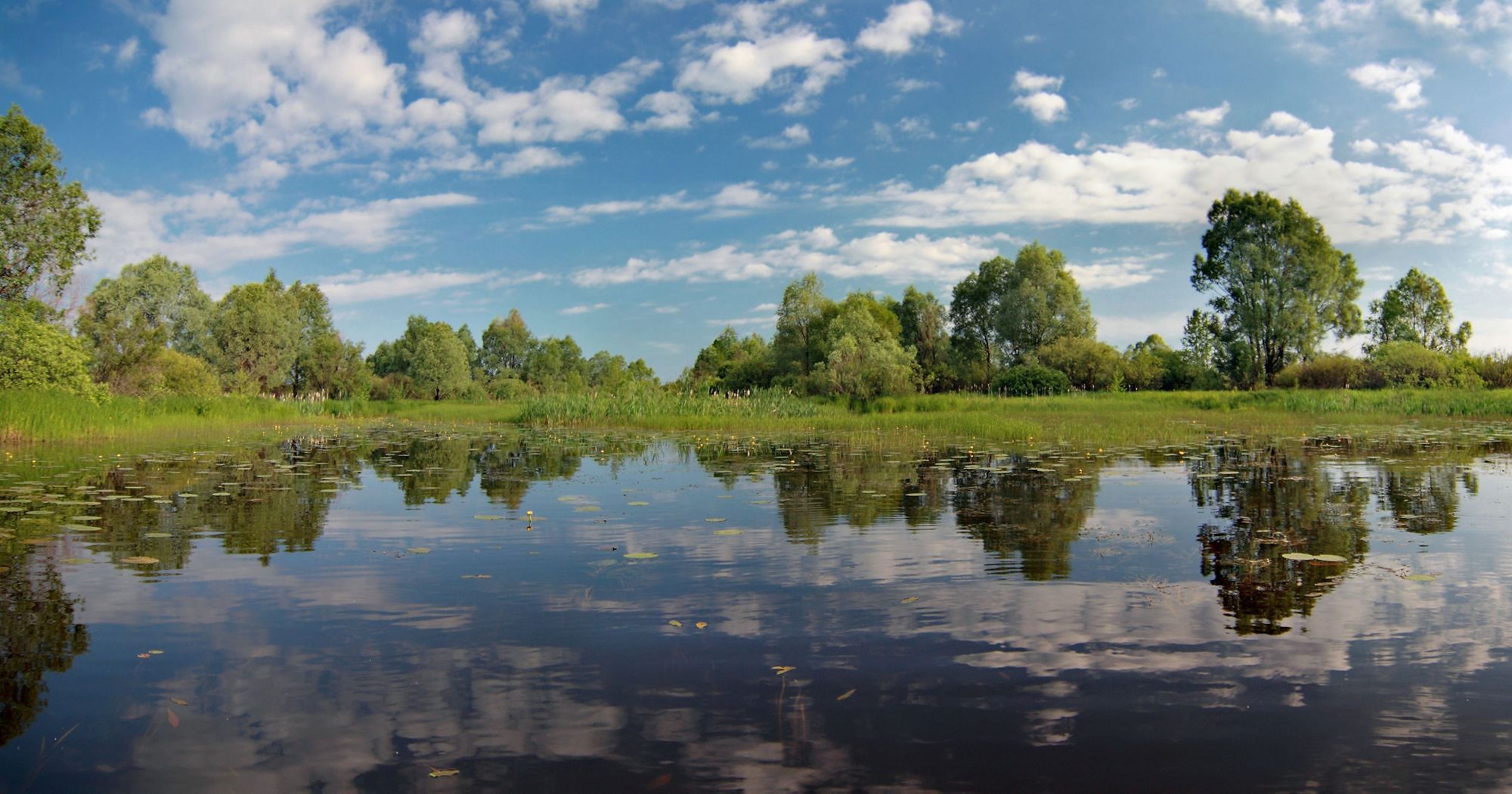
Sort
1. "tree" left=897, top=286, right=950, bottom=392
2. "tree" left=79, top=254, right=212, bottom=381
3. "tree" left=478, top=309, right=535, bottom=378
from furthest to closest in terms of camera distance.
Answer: "tree" left=478, top=309, right=535, bottom=378 < "tree" left=897, top=286, right=950, bottom=392 < "tree" left=79, top=254, right=212, bottom=381

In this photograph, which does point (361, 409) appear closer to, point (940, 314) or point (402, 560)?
point (402, 560)

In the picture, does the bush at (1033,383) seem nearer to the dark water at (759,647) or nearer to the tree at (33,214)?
the dark water at (759,647)

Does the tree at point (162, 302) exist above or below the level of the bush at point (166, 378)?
above

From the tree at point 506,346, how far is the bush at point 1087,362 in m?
54.6

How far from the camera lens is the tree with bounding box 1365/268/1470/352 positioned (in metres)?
57.3

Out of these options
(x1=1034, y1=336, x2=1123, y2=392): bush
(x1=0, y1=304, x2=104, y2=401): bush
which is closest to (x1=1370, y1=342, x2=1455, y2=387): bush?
(x1=1034, y1=336, x2=1123, y2=392): bush

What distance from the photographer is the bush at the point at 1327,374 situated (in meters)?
40.5

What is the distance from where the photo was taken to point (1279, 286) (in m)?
48.1

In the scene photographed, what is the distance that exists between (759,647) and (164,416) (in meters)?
29.6

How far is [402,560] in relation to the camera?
6.64 metres

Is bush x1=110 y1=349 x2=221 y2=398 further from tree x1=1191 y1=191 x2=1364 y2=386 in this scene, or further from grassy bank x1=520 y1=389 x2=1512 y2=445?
tree x1=1191 y1=191 x2=1364 y2=386

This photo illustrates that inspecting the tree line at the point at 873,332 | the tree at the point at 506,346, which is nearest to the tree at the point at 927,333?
the tree line at the point at 873,332

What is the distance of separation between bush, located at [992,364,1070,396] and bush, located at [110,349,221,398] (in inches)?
1537

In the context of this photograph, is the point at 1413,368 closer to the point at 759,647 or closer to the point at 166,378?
the point at 759,647
